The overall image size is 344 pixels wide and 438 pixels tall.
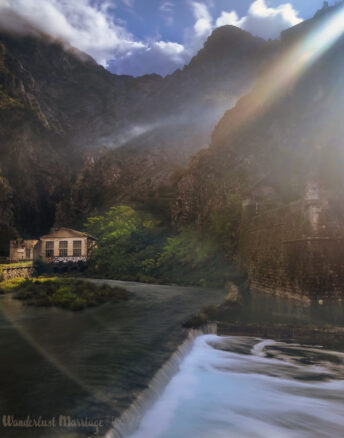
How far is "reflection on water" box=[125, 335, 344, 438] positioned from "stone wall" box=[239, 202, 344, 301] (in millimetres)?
4816

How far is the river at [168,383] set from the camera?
16.9 feet

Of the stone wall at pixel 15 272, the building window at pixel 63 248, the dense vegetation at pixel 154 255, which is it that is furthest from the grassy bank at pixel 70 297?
the building window at pixel 63 248

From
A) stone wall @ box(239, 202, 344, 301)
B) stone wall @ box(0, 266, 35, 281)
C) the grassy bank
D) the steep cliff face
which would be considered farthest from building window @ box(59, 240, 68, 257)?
stone wall @ box(239, 202, 344, 301)

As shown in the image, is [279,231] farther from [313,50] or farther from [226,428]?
[313,50]

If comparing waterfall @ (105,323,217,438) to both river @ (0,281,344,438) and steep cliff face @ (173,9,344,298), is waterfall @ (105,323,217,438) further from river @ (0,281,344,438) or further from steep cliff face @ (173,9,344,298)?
steep cliff face @ (173,9,344,298)

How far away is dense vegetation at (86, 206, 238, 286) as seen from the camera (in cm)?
3478

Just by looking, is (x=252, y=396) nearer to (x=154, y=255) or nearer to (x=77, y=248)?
(x=154, y=255)

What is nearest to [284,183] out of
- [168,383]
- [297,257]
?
[297,257]

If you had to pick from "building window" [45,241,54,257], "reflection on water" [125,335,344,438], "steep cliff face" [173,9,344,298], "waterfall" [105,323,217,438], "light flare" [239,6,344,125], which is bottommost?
"reflection on water" [125,335,344,438]

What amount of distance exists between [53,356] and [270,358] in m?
5.92

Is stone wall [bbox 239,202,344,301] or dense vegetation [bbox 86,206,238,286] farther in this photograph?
dense vegetation [bbox 86,206,238,286]

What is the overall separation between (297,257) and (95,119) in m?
125

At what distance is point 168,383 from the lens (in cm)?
675

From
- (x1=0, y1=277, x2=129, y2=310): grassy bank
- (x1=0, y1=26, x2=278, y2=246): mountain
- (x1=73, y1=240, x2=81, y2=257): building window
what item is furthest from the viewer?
(x1=0, y1=26, x2=278, y2=246): mountain
